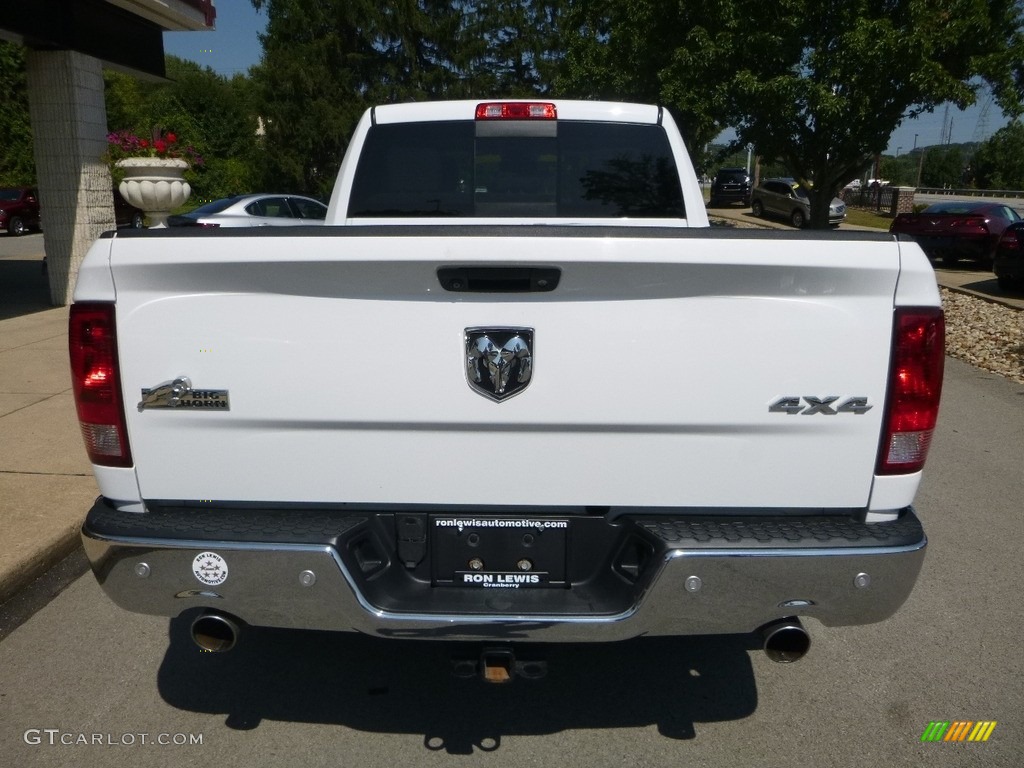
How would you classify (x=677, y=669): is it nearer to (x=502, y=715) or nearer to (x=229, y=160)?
(x=502, y=715)

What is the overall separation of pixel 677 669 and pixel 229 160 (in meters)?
38.7

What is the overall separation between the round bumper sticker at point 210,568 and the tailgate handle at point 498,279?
0.98 metres

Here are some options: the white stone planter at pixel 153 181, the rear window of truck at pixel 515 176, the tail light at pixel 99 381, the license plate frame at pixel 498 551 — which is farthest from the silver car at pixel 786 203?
the tail light at pixel 99 381

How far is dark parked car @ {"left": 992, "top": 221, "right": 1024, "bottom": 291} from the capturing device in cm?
1427

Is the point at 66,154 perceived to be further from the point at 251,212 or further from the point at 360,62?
the point at 360,62

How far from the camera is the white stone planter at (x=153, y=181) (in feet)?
39.3

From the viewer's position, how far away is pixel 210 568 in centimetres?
241

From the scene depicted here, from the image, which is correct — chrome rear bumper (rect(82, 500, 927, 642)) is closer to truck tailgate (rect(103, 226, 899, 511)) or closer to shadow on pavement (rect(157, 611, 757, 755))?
truck tailgate (rect(103, 226, 899, 511))

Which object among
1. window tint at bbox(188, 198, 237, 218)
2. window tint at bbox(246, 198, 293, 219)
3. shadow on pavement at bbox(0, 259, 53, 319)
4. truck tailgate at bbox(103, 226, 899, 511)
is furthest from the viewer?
window tint at bbox(246, 198, 293, 219)

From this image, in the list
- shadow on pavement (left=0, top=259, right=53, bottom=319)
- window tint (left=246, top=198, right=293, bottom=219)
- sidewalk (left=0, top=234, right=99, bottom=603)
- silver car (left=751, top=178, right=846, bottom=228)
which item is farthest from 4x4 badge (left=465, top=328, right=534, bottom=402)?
silver car (left=751, top=178, right=846, bottom=228)

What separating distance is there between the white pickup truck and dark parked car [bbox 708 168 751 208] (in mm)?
39626

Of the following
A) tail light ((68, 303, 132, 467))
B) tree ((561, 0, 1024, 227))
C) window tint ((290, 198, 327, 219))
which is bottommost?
window tint ((290, 198, 327, 219))

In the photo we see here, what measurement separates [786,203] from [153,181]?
23963 millimetres

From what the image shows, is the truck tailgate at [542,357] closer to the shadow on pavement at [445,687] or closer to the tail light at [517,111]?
the shadow on pavement at [445,687]
